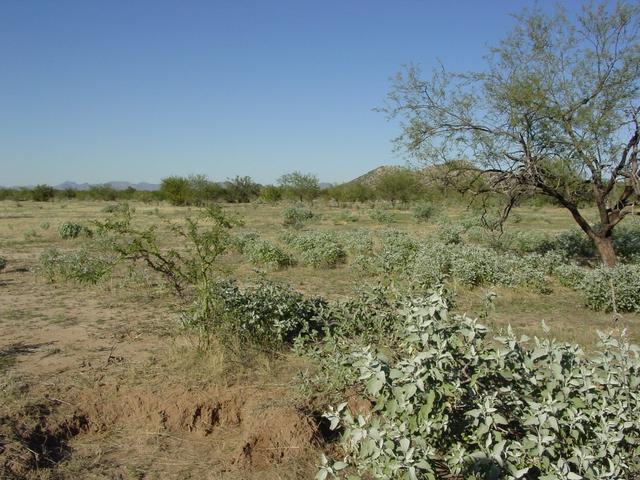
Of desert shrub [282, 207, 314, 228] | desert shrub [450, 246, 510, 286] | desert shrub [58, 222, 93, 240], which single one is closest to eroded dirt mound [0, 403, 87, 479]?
desert shrub [450, 246, 510, 286]

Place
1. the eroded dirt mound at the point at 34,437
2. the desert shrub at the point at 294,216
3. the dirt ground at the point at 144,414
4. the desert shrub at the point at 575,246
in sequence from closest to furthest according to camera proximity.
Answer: the eroded dirt mound at the point at 34,437
the dirt ground at the point at 144,414
the desert shrub at the point at 575,246
the desert shrub at the point at 294,216

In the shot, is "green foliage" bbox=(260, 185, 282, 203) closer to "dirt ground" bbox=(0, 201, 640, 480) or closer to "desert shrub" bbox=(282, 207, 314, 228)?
"desert shrub" bbox=(282, 207, 314, 228)

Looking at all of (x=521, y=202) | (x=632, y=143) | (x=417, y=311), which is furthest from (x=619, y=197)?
(x=417, y=311)

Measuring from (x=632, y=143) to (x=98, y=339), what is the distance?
35.5 ft

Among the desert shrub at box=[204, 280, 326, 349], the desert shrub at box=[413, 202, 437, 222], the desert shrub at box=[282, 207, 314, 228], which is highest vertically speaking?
the desert shrub at box=[413, 202, 437, 222]

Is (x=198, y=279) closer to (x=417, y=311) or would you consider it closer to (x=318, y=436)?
(x=318, y=436)

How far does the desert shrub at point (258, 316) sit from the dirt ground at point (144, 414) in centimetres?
36

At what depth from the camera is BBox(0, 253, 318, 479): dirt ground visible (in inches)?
161

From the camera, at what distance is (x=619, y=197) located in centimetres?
1123

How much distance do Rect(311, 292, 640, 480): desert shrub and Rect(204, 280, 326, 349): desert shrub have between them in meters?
2.97

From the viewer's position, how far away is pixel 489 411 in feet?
8.80

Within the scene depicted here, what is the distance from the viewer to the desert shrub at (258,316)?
5.94m

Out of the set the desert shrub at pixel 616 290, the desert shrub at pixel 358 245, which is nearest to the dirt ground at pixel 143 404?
the desert shrub at pixel 616 290

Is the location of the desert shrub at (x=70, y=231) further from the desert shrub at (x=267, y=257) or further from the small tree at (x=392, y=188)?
the small tree at (x=392, y=188)
